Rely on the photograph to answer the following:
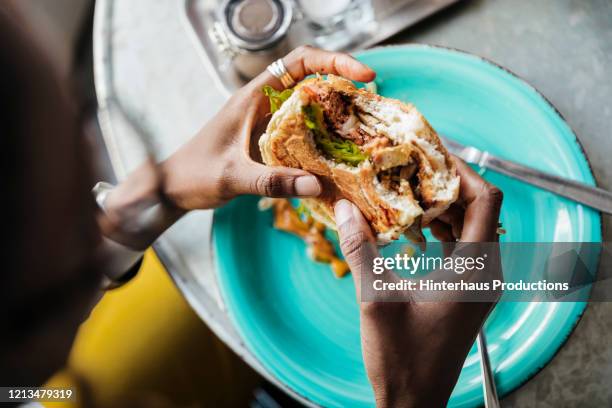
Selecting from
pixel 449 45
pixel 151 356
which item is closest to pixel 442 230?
pixel 449 45

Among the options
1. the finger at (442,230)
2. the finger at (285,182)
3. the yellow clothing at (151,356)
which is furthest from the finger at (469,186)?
the yellow clothing at (151,356)

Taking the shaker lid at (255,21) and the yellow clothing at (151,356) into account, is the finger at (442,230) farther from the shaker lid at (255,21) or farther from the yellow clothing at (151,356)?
the yellow clothing at (151,356)

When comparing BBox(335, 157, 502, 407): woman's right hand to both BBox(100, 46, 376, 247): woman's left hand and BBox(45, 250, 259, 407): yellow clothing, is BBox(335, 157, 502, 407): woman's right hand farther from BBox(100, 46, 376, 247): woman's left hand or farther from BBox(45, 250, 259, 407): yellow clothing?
BBox(45, 250, 259, 407): yellow clothing

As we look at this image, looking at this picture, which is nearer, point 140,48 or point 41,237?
point 41,237

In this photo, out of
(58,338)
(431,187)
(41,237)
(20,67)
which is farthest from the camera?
(58,338)

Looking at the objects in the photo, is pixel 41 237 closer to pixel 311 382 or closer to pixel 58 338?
pixel 58 338

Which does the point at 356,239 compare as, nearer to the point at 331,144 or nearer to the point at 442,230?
the point at 331,144

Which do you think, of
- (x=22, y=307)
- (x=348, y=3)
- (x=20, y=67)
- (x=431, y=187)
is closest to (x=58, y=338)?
(x=22, y=307)
